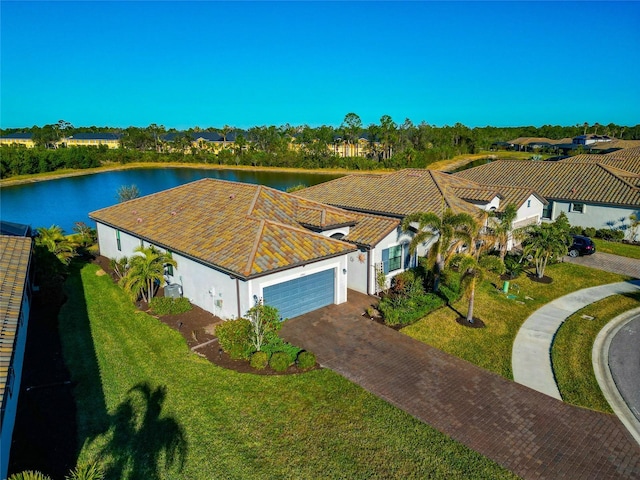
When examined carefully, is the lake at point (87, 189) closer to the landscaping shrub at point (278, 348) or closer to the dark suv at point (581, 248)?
the landscaping shrub at point (278, 348)

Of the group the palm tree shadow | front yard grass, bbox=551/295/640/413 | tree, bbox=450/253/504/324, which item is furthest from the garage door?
front yard grass, bbox=551/295/640/413

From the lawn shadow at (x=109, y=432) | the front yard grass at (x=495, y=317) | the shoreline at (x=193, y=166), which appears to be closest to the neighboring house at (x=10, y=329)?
the lawn shadow at (x=109, y=432)

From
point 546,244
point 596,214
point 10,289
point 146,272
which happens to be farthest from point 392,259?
point 596,214

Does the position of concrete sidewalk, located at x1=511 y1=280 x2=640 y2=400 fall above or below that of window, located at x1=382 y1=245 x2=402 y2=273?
below

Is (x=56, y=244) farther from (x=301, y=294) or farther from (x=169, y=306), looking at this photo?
(x=301, y=294)

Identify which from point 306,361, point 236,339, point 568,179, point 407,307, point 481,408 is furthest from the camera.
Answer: point 568,179

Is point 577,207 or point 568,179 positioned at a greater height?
point 568,179

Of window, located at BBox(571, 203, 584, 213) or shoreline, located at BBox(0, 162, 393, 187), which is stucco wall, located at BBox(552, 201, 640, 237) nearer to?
window, located at BBox(571, 203, 584, 213)
